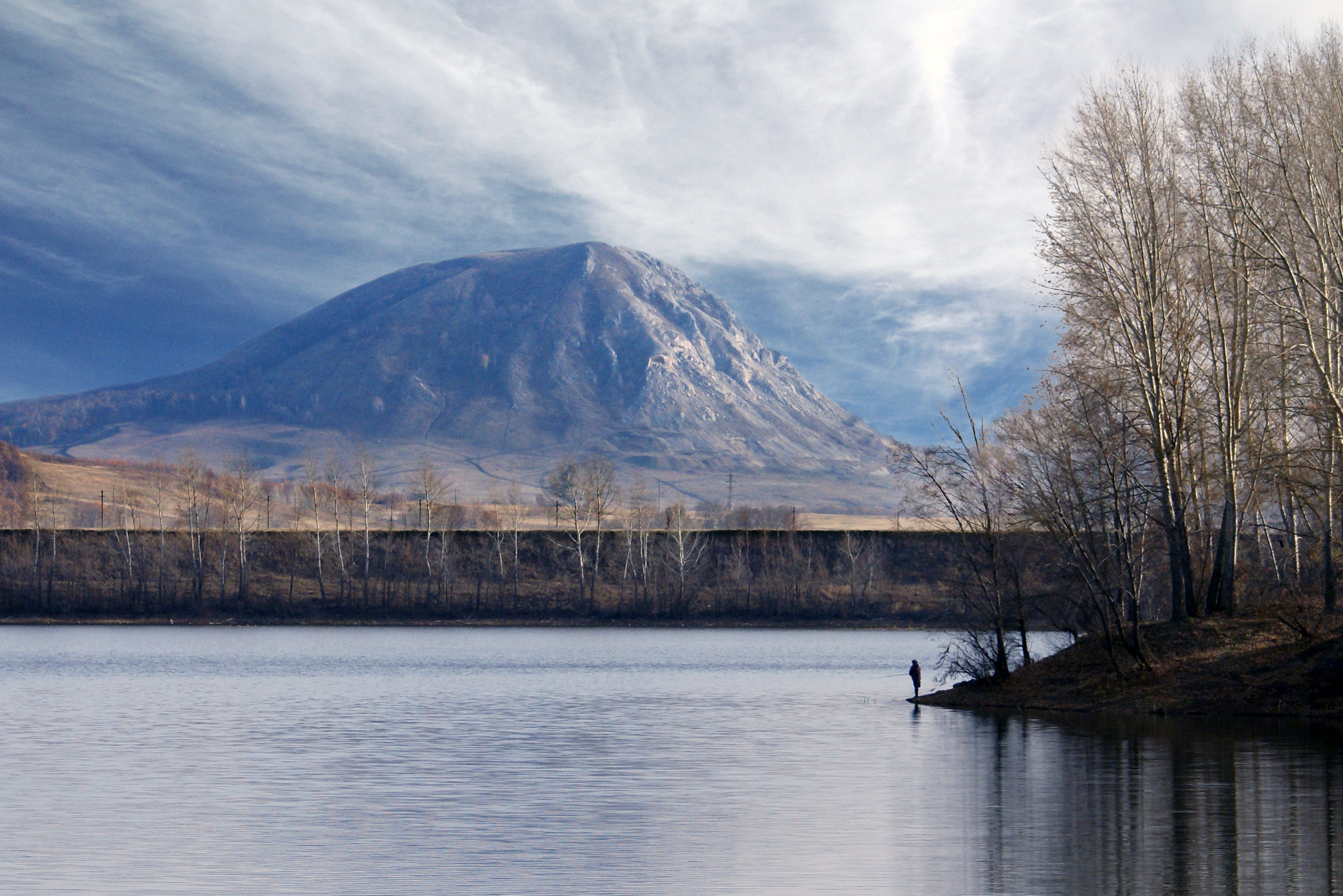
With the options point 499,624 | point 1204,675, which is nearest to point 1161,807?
point 1204,675

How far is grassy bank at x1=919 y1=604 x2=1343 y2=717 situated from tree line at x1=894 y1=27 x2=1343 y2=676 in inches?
35.5

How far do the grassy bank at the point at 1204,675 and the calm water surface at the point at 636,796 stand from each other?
2.28 metres

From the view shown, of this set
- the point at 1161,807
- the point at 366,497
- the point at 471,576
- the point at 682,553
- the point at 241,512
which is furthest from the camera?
the point at 366,497

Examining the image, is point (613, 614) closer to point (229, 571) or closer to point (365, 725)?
point (229, 571)

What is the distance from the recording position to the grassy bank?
1639 inches

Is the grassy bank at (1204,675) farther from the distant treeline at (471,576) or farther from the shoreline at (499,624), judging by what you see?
the shoreline at (499,624)

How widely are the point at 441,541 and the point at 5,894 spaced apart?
121810 mm

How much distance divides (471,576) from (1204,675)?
100 meters

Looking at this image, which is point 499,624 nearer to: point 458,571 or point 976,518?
point 458,571

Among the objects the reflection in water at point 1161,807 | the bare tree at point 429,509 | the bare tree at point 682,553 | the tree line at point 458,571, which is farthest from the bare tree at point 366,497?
the reflection in water at point 1161,807

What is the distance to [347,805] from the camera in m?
26.2

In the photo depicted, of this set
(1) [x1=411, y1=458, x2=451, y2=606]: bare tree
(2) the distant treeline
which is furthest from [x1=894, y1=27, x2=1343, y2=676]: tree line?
(1) [x1=411, y1=458, x2=451, y2=606]: bare tree

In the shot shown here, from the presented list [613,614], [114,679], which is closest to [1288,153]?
[114,679]

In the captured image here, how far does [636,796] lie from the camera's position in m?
27.5
